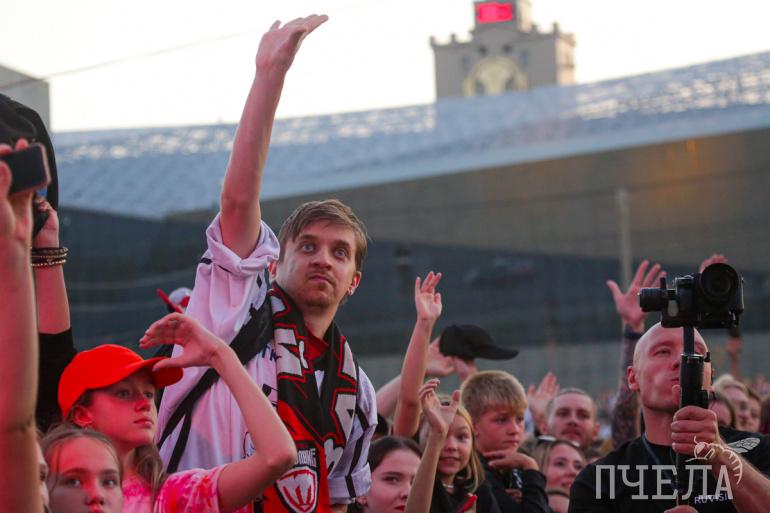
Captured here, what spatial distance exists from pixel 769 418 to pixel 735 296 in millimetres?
3535

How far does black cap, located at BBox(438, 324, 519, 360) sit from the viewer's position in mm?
6629

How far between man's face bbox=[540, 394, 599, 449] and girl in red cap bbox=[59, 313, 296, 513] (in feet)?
11.6

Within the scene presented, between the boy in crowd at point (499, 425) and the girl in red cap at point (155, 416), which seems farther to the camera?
the boy in crowd at point (499, 425)

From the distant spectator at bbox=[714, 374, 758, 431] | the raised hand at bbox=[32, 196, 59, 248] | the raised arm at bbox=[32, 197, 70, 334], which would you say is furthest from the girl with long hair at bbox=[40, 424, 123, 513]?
the distant spectator at bbox=[714, 374, 758, 431]

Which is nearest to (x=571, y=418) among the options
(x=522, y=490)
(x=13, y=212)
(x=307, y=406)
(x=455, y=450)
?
(x=522, y=490)

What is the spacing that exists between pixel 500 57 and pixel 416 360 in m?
114

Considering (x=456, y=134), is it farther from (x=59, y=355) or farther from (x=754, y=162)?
(x=59, y=355)

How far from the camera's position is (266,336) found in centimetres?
376

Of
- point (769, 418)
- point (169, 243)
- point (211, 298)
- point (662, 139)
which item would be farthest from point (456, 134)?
point (211, 298)

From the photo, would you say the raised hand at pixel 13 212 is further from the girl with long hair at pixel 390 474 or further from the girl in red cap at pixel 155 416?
the girl with long hair at pixel 390 474

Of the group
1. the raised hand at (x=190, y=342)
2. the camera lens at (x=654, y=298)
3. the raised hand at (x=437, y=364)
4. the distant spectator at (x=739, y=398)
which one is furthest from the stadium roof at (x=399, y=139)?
the raised hand at (x=190, y=342)

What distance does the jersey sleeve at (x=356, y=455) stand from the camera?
13.0ft

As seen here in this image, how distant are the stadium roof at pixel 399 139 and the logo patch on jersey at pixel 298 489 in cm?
3871

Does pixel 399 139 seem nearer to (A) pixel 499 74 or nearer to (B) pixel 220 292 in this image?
(B) pixel 220 292
